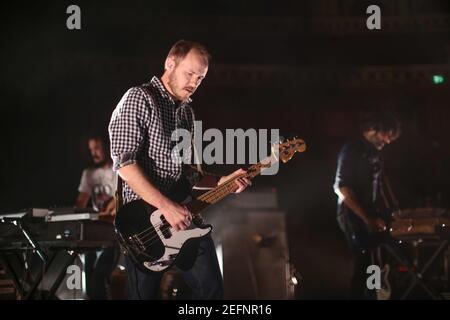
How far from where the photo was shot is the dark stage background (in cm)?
586

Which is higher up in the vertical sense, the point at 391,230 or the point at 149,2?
the point at 149,2

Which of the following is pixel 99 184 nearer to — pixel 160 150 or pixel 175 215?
pixel 160 150

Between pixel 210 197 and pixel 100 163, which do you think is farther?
pixel 100 163

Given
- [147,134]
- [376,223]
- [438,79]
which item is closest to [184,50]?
[147,134]

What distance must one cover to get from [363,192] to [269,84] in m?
2.35

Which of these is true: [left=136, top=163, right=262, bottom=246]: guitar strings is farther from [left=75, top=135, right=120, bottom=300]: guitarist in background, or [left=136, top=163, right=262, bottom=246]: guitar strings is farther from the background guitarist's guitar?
[left=75, top=135, right=120, bottom=300]: guitarist in background

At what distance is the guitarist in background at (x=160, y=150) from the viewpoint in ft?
9.81

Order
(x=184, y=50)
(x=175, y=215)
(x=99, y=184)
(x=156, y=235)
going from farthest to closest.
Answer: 1. (x=99, y=184)
2. (x=184, y=50)
3. (x=156, y=235)
4. (x=175, y=215)

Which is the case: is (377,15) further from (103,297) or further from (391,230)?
(103,297)

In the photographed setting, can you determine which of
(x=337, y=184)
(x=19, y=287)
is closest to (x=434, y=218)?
(x=337, y=184)

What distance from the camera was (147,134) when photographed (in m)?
3.15
